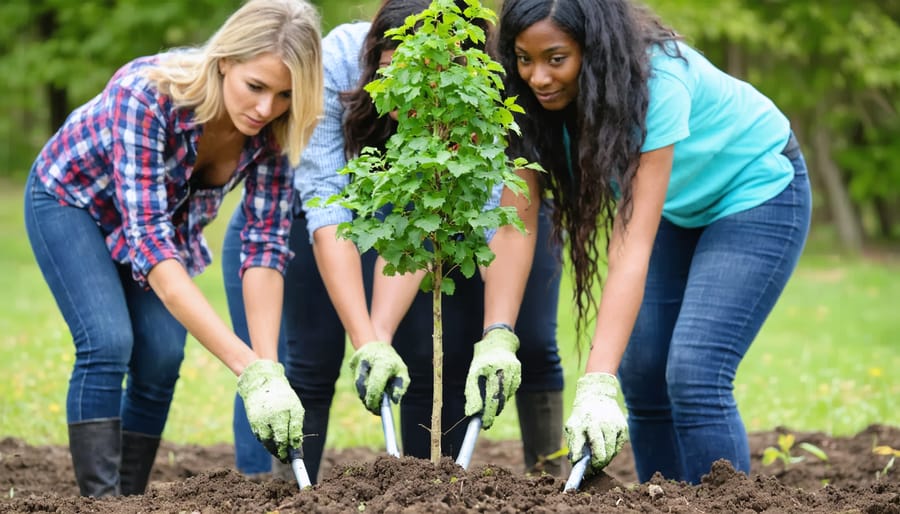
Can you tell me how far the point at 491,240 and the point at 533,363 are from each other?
627mm

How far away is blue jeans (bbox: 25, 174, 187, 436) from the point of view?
3080mm

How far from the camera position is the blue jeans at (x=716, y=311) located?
115 inches

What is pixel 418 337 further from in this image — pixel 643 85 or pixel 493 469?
pixel 643 85

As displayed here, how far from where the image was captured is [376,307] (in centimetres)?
317

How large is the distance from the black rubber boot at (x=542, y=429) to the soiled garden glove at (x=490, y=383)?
95cm

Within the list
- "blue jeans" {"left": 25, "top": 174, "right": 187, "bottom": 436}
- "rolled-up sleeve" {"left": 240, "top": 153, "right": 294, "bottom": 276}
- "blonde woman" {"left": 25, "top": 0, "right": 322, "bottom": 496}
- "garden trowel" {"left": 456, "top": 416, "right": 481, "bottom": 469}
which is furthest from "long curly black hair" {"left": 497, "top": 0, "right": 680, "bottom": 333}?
"blue jeans" {"left": 25, "top": 174, "right": 187, "bottom": 436}

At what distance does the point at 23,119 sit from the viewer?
27891 mm

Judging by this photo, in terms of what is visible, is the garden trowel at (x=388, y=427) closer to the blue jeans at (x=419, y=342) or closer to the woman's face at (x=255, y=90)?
the blue jeans at (x=419, y=342)

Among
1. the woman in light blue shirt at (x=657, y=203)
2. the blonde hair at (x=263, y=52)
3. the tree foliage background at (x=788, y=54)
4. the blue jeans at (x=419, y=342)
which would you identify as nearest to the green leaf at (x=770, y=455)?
the woman in light blue shirt at (x=657, y=203)

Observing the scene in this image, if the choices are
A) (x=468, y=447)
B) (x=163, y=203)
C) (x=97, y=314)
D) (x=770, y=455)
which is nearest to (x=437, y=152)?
(x=468, y=447)

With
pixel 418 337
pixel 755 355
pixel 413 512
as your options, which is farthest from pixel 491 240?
pixel 755 355

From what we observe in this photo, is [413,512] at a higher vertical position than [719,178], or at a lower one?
lower

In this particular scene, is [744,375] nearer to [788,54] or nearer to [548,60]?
[548,60]

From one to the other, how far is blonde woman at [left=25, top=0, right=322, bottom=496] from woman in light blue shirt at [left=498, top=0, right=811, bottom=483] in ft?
2.33
